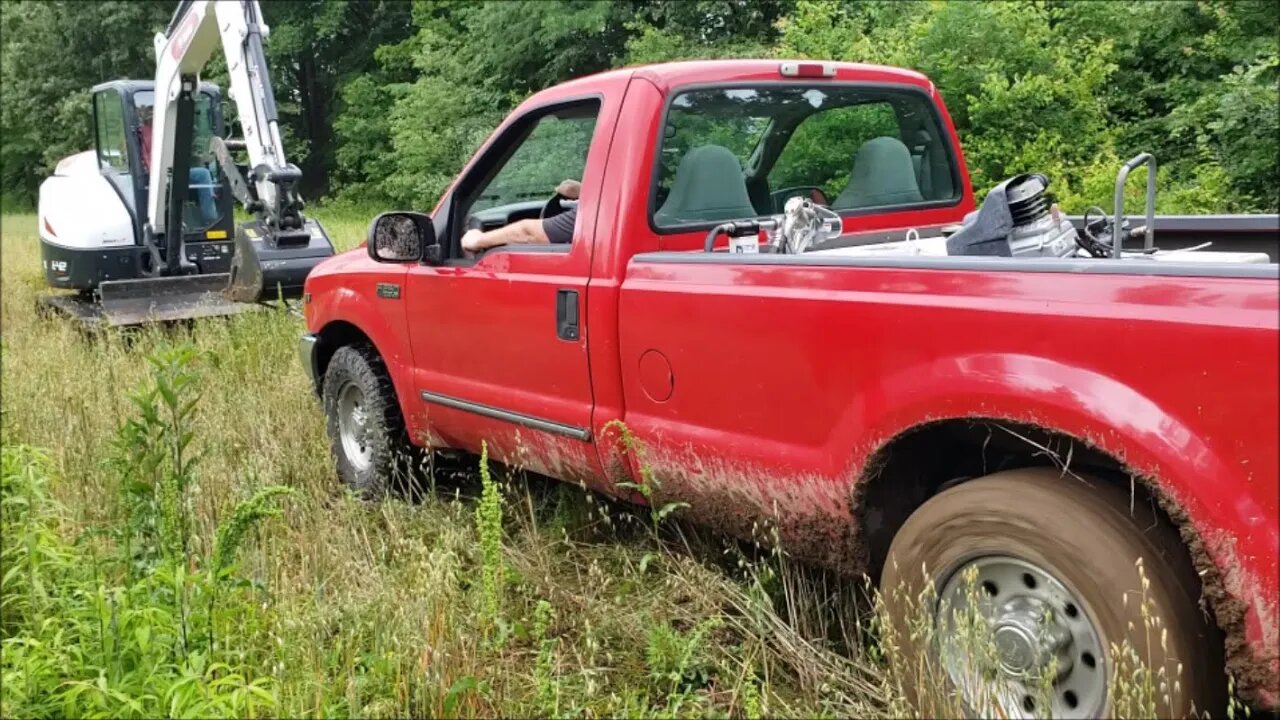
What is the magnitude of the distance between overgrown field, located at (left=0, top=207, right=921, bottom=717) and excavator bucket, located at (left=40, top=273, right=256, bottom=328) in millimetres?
4642

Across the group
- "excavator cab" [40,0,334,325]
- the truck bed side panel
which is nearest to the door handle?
the truck bed side panel

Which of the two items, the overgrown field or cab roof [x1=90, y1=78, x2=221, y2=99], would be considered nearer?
the overgrown field

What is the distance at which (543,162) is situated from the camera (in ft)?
14.6

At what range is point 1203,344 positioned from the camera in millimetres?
2170

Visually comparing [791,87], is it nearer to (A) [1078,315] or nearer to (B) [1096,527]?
(A) [1078,315]

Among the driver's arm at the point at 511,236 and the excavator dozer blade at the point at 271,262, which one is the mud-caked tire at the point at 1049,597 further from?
the excavator dozer blade at the point at 271,262

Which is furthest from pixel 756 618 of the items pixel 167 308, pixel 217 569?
pixel 167 308

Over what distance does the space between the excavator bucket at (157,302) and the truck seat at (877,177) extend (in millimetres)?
6688

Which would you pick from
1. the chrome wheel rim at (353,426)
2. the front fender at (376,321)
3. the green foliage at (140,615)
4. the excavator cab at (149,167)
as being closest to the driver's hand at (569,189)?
the front fender at (376,321)

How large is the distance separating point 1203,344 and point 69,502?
4.63 meters

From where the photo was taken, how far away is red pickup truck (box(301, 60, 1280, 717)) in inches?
88.2

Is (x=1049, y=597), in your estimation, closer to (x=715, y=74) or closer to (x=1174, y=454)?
(x=1174, y=454)

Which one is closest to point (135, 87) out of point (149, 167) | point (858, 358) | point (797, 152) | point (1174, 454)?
point (149, 167)

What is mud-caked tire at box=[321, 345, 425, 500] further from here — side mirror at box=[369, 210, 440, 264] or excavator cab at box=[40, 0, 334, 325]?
excavator cab at box=[40, 0, 334, 325]
